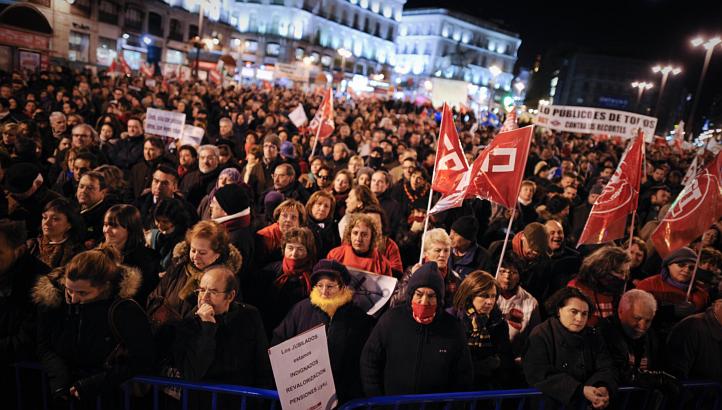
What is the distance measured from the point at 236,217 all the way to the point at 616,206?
422cm

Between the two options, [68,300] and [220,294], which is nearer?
[68,300]

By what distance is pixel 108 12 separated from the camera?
128 ft

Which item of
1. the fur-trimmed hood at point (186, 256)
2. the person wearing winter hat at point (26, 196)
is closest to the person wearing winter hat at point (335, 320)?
the fur-trimmed hood at point (186, 256)

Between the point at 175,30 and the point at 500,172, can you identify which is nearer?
the point at 500,172

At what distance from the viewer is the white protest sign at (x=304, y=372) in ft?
7.95

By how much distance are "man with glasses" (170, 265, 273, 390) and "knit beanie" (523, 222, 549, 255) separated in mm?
2849

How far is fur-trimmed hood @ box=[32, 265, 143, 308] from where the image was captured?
264 centimetres

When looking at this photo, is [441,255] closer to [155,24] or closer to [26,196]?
[26,196]

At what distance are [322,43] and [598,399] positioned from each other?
66337mm

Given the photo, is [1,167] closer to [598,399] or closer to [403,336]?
[403,336]

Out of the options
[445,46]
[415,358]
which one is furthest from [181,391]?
[445,46]

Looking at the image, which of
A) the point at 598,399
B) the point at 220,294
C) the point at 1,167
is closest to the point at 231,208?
the point at 220,294

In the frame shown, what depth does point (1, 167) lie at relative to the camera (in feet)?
15.9

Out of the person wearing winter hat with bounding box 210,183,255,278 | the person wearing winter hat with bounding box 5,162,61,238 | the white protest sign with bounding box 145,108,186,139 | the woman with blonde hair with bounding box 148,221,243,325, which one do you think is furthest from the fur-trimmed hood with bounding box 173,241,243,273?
the white protest sign with bounding box 145,108,186,139
